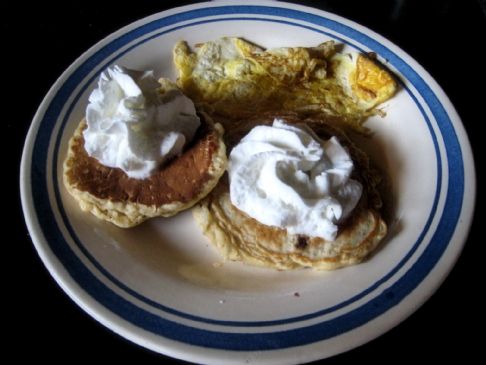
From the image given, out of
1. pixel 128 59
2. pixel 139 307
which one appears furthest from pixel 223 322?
pixel 128 59

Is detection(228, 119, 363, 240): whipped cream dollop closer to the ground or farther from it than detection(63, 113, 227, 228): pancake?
farther from it

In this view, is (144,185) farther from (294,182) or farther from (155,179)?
(294,182)

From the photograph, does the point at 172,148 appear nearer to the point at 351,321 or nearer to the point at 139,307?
the point at 139,307

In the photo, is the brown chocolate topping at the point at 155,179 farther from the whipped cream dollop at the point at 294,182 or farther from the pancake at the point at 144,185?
the whipped cream dollop at the point at 294,182

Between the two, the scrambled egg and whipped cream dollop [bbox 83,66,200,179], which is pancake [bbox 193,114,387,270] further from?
the scrambled egg

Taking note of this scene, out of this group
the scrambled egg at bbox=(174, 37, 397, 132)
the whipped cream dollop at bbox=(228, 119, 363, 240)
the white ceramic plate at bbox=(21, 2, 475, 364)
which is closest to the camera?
the white ceramic plate at bbox=(21, 2, 475, 364)

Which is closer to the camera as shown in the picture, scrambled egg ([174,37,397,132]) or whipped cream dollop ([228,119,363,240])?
whipped cream dollop ([228,119,363,240])

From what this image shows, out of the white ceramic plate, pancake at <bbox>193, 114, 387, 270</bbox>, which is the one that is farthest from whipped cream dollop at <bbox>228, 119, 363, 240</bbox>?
the white ceramic plate
